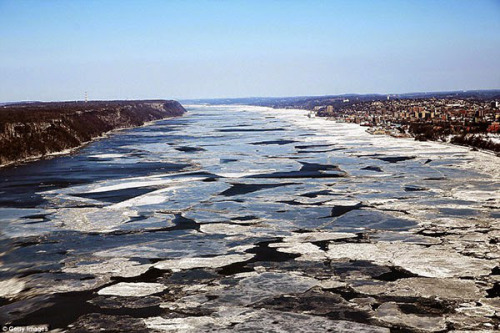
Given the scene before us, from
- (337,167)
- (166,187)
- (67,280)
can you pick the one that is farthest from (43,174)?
(67,280)

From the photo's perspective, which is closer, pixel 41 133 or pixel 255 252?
pixel 255 252

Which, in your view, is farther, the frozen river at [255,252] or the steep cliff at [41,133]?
the steep cliff at [41,133]

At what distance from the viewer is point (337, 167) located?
33.6 metres

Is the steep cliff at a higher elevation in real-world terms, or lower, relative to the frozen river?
higher

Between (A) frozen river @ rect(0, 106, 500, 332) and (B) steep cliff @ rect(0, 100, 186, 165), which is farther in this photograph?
(B) steep cliff @ rect(0, 100, 186, 165)

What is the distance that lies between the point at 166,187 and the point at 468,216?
1462 cm

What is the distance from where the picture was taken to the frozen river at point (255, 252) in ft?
34.6

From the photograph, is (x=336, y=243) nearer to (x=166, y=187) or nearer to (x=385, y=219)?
(x=385, y=219)

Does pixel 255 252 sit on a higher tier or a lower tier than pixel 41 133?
lower

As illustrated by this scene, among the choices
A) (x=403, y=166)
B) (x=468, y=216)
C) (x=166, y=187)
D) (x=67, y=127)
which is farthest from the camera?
(x=67, y=127)

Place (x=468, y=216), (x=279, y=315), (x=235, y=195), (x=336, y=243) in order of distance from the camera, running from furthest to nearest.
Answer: (x=235, y=195)
(x=468, y=216)
(x=336, y=243)
(x=279, y=315)

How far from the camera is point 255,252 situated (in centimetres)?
1488

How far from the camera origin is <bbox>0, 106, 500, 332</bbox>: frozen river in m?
10.5

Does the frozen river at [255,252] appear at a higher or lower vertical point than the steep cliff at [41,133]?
lower
